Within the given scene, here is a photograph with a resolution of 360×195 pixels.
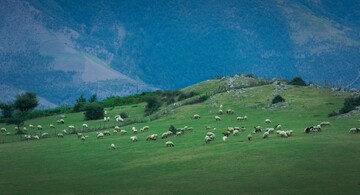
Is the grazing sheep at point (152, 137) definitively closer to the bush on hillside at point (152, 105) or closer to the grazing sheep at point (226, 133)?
Result: the grazing sheep at point (226, 133)

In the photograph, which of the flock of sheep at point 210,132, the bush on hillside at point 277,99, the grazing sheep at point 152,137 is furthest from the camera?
the bush on hillside at point 277,99

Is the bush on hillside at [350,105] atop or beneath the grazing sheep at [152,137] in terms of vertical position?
atop

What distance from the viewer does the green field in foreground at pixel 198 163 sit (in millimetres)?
42812

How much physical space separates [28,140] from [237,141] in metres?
32.4

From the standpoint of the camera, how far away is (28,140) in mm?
84125

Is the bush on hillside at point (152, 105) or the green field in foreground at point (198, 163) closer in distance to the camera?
the green field in foreground at point (198, 163)

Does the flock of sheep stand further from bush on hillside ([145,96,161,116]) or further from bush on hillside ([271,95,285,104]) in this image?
bush on hillside ([145,96,161,116])

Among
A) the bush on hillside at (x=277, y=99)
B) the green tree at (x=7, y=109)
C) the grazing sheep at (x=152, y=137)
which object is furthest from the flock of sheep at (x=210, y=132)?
the green tree at (x=7, y=109)

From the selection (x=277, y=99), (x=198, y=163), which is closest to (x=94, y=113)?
(x=277, y=99)

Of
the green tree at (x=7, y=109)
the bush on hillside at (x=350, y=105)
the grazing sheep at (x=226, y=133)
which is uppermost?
the green tree at (x=7, y=109)

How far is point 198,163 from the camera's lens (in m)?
51.3

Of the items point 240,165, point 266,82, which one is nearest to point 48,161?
point 240,165

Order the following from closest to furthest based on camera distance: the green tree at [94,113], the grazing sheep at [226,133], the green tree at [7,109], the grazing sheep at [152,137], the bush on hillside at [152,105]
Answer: the grazing sheep at [226,133]
the grazing sheep at [152,137]
the bush on hillside at [152,105]
the green tree at [94,113]
the green tree at [7,109]

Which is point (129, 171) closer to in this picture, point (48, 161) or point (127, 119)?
point (48, 161)
